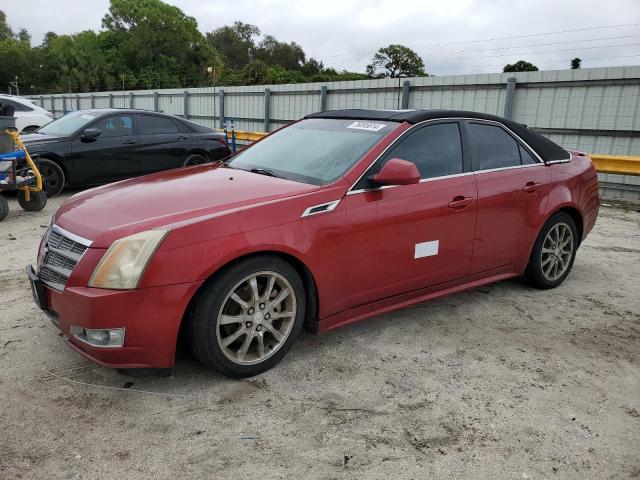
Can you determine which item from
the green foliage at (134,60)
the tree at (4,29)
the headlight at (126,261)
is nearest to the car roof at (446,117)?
the headlight at (126,261)

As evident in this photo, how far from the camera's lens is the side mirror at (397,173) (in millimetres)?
3357

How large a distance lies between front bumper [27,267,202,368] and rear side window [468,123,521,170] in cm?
247

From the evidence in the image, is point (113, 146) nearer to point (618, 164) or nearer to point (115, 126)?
point (115, 126)

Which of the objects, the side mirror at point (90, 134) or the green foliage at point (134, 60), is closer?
the side mirror at point (90, 134)

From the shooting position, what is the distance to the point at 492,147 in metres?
4.28

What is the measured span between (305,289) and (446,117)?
1.77m

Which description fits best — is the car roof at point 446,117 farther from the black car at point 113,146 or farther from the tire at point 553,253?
the black car at point 113,146

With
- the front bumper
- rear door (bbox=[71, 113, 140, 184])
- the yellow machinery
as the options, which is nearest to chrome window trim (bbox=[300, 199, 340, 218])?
the front bumper

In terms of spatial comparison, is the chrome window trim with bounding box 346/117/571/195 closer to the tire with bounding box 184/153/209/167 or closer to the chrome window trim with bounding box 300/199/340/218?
the chrome window trim with bounding box 300/199/340/218

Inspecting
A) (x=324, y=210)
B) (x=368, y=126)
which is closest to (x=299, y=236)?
(x=324, y=210)

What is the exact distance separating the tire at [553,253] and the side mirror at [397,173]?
179cm

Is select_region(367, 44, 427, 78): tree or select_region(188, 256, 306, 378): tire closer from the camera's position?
select_region(188, 256, 306, 378): tire

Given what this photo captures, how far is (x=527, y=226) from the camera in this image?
4.41 m

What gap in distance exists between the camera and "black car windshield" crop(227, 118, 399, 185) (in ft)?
11.7
